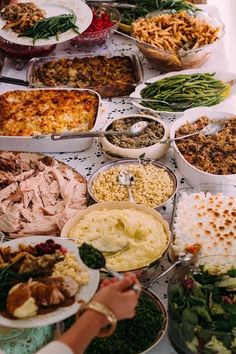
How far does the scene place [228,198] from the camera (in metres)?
2.16

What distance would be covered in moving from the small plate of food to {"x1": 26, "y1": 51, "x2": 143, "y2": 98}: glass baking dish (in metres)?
1.31

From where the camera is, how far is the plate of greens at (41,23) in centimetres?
307

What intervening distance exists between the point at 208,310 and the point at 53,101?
57.1 inches

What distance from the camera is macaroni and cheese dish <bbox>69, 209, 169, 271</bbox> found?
1.89m

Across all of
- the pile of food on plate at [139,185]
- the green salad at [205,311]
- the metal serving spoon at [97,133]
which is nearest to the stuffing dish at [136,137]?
the metal serving spoon at [97,133]

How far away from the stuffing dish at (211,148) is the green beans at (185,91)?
238 millimetres

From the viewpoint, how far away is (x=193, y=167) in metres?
2.30

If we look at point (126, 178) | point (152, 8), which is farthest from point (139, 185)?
point (152, 8)

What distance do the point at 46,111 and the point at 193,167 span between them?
806 mm

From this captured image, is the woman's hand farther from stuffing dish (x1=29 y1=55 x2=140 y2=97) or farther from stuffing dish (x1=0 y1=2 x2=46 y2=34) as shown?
stuffing dish (x1=0 y1=2 x2=46 y2=34)

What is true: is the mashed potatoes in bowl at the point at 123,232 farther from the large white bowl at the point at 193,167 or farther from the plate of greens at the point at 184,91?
the plate of greens at the point at 184,91

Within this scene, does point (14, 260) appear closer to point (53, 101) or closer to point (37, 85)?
point (53, 101)

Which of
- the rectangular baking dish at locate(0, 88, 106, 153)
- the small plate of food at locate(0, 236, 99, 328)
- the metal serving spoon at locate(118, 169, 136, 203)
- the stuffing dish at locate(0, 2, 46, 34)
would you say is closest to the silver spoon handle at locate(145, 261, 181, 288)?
the small plate of food at locate(0, 236, 99, 328)

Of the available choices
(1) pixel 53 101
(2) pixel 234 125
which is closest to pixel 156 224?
(2) pixel 234 125
